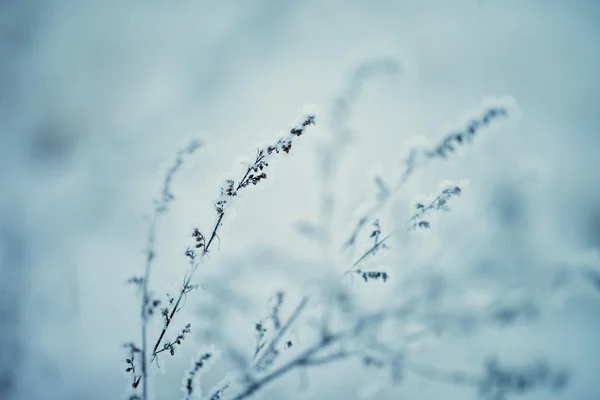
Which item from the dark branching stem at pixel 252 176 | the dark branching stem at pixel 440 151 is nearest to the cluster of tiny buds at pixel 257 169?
the dark branching stem at pixel 252 176

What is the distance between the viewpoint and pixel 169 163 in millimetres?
1822

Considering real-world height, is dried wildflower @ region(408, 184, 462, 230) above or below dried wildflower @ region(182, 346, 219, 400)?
below

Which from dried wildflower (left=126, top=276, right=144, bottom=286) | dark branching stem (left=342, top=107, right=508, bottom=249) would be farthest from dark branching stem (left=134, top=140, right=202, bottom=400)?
dark branching stem (left=342, top=107, right=508, bottom=249)

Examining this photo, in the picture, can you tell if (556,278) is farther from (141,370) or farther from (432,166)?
(141,370)

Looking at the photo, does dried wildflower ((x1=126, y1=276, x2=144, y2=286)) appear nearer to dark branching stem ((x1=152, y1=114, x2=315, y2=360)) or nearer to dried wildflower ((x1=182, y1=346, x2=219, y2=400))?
dark branching stem ((x1=152, y1=114, x2=315, y2=360))

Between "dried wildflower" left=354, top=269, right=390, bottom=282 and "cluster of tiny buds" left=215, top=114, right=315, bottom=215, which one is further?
"cluster of tiny buds" left=215, top=114, right=315, bottom=215

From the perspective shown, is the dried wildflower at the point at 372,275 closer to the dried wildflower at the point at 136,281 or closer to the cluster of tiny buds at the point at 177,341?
the cluster of tiny buds at the point at 177,341

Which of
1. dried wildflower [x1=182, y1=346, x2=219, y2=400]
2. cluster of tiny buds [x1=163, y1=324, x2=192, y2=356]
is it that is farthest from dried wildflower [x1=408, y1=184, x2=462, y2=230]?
cluster of tiny buds [x1=163, y1=324, x2=192, y2=356]

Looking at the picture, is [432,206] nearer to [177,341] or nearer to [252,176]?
[252,176]

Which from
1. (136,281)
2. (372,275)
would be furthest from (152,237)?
(372,275)

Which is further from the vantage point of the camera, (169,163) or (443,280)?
(169,163)

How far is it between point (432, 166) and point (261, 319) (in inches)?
51.9

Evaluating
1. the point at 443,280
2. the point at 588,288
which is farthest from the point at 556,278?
the point at 443,280

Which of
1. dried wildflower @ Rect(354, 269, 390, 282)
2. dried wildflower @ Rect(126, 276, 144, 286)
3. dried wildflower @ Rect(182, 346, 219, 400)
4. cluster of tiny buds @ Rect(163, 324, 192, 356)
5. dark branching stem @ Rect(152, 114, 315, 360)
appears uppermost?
dried wildflower @ Rect(126, 276, 144, 286)
